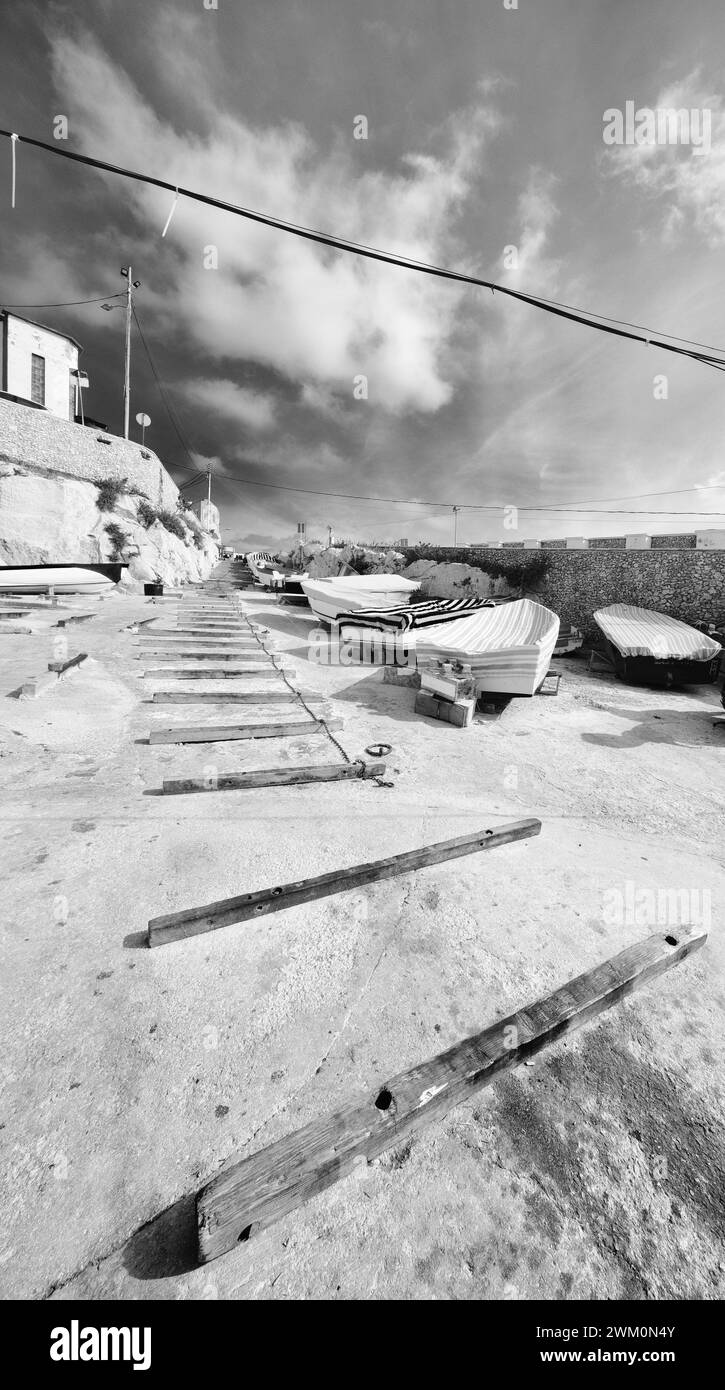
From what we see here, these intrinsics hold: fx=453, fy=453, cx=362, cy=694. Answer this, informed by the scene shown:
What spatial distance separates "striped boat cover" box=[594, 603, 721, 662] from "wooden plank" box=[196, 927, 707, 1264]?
1123 cm

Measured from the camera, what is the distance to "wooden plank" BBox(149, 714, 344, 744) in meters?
6.30

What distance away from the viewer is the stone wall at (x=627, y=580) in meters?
15.7

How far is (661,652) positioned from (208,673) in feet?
37.1

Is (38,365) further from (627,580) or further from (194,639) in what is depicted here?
(627,580)

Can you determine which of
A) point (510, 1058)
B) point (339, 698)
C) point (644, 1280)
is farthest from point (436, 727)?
point (644, 1280)

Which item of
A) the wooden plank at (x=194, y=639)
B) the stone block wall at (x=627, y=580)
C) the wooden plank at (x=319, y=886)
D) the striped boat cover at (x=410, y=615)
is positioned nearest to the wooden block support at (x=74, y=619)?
the wooden plank at (x=194, y=639)

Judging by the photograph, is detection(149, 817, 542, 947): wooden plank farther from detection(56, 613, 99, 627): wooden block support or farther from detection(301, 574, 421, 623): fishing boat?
detection(56, 613, 99, 627): wooden block support

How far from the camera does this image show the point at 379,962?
2951 millimetres

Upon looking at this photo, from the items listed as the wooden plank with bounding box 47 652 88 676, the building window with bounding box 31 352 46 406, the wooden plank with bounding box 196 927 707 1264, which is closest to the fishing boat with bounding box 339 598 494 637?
the wooden plank with bounding box 47 652 88 676

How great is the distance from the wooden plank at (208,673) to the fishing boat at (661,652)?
30.9ft

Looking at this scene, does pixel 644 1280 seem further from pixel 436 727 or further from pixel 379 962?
pixel 436 727

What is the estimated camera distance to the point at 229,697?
26.9 feet

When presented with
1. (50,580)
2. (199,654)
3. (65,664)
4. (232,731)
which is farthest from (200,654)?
(50,580)
